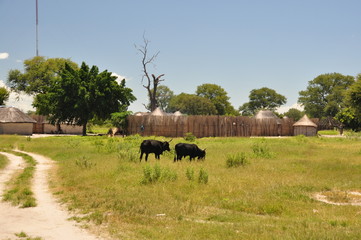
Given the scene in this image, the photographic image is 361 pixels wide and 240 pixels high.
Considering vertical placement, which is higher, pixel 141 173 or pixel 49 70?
pixel 49 70

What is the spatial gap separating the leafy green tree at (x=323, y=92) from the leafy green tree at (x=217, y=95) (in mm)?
20703

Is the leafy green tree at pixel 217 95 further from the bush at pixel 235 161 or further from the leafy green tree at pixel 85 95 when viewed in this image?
the bush at pixel 235 161

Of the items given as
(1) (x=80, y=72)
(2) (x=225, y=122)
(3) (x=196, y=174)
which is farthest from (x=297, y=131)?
(3) (x=196, y=174)

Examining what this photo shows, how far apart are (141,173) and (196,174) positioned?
7.09ft

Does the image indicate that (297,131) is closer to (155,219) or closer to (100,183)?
(100,183)

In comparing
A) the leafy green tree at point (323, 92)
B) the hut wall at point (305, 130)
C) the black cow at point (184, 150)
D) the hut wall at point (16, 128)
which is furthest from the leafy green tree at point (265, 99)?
the black cow at point (184, 150)

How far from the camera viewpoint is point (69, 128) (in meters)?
60.8

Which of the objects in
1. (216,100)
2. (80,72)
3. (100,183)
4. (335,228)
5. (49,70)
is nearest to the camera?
(335,228)

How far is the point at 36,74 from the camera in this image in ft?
232

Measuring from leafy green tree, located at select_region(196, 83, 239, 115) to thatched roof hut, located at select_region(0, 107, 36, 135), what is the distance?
61042 mm

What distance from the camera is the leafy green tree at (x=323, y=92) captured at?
93.7 meters

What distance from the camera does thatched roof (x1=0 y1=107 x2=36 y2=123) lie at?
1969 inches

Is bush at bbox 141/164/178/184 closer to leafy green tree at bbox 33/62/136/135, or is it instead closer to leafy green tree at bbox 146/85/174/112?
leafy green tree at bbox 33/62/136/135

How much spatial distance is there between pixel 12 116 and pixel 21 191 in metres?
43.4
